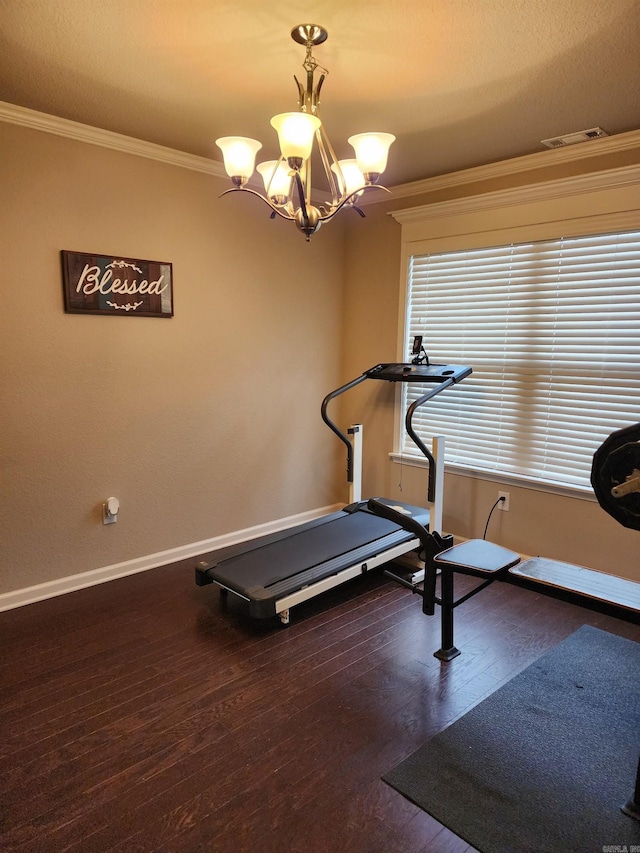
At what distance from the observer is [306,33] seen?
6.76 ft

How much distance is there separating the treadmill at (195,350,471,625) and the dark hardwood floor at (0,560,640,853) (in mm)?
203

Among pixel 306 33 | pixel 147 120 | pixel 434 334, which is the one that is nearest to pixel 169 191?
pixel 147 120

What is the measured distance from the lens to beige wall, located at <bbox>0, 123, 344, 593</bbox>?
2.95m

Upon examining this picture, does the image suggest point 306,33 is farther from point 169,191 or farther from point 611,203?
point 611,203

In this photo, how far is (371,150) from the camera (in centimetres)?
220

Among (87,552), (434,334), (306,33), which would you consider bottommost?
(87,552)

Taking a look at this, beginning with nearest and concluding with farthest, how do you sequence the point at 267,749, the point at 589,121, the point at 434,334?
the point at 267,749 < the point at 589,121 < the point at 434,334

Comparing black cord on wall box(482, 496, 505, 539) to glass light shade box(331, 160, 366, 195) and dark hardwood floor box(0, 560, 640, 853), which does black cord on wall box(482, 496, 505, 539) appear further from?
glass light shade box(331, 160, 366, 195)

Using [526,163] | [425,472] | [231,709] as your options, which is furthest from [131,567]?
[526,163]

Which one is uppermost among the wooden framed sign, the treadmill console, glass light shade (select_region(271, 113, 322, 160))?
glass light shade (select_region(271, 113, 322, 160))

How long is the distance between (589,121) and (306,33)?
1.66 m

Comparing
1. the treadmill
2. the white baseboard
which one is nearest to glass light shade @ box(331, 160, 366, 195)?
the treadmill

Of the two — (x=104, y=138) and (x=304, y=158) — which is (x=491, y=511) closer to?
(x=304, y=158)

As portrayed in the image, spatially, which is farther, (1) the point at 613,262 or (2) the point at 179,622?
(1) the point at 613,262
